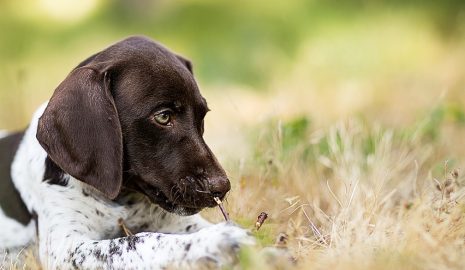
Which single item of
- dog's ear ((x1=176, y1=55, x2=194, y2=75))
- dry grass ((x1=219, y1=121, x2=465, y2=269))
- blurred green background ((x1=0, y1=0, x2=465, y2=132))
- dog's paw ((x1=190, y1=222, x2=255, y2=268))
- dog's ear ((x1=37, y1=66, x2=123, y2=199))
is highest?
dog's ear ((x1=176, y1=55, x2=194, y2=75))

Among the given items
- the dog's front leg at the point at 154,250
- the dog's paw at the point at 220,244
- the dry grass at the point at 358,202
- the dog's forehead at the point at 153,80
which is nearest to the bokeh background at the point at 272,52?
the dry grass at the point at 358,202

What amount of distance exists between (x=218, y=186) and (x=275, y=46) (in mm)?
7015

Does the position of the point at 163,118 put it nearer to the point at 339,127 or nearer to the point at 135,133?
the point at 135,133

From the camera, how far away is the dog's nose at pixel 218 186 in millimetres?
4078

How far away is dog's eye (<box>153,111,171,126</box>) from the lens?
4.23 meters


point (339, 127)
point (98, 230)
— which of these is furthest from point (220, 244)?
point (339, 127)

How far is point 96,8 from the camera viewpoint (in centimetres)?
1506

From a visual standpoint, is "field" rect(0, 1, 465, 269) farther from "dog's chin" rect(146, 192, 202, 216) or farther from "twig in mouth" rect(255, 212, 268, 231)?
"dog's chin" rect(146, 192, 202, 216)

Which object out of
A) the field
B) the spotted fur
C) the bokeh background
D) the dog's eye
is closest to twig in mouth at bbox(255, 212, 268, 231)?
the field

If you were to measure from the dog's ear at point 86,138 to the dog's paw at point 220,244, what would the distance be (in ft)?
2.33

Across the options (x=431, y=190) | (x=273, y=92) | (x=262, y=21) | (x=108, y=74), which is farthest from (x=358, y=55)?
(x=108, y=74)

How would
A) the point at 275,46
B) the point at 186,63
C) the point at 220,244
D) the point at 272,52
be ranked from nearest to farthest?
the point at 220,244
the point at 186,63
the point at 272,52
the point at 275,46

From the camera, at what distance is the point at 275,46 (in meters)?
10.9

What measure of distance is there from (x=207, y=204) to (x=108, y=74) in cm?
83
